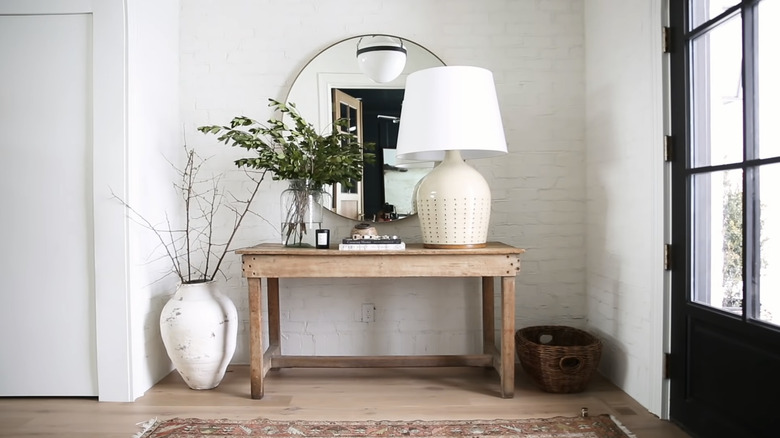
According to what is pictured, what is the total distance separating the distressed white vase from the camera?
8.13 ft

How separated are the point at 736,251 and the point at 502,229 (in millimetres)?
1326

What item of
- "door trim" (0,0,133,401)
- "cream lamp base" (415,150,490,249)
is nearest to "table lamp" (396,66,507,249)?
"cream lamp base" (415,150,490,249)

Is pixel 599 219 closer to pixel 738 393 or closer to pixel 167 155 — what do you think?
pixel 738 393

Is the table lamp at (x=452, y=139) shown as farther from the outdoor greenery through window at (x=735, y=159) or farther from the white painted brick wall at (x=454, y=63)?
the outdoor greenery through window at (x=735, y=159)

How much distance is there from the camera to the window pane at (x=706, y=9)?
6.07ft

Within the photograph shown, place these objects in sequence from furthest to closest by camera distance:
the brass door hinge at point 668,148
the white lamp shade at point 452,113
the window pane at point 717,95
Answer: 1. the white lamp shade at point 452,113
2. the brass door hinge at point 668,148
3. the window pane at point 717,95

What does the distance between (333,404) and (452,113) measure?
4.80ft

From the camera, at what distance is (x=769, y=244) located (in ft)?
5.41

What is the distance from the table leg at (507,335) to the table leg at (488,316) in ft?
1.30

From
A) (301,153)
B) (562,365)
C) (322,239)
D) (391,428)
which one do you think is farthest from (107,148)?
(562,365)

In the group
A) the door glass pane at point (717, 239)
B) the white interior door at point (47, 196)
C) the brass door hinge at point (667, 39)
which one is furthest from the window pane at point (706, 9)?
the white interior door at point (47, 196)

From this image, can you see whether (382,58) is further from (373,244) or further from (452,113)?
(373,244)

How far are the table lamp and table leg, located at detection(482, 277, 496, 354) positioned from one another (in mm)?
463

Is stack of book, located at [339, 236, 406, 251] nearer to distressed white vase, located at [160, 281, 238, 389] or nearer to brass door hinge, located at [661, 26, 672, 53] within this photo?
distressed white vase, located at [160, 281, 238, 389]
